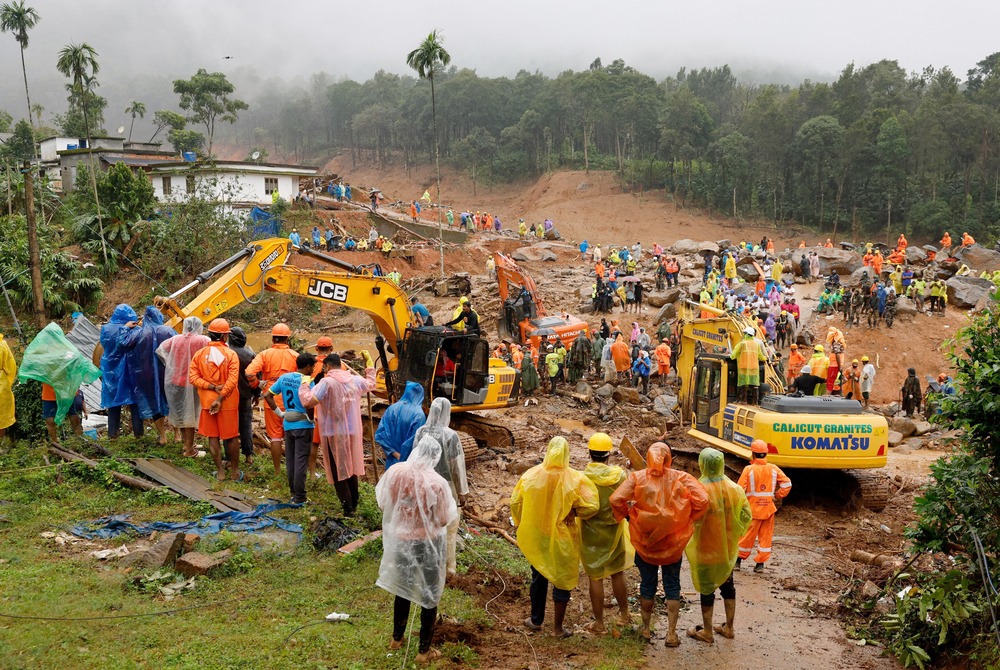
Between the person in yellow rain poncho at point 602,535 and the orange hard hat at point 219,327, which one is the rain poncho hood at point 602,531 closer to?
the person in yellow rain poncho at point 602,535

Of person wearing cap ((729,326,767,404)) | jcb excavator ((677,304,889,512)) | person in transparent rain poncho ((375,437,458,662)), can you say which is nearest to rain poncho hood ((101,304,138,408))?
person in transparent rain poncho ((375,437,458,662))

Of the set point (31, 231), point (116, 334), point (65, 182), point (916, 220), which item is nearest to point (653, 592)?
point (116, 334)

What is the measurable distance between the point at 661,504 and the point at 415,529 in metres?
2.01

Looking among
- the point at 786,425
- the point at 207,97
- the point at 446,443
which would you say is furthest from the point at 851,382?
the point at 207,97

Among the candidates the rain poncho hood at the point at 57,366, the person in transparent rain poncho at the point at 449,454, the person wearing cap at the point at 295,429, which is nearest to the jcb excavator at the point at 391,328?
the rain poncho hood at the point at 57,366

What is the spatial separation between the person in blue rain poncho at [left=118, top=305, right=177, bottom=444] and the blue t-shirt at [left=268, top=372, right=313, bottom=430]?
2.53 m

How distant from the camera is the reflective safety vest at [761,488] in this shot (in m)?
8.35

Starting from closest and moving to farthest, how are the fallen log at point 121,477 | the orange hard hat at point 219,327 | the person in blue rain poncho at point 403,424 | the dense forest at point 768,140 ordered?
the person in blue rain poncho at point 403,424, the fallen log at point 121,477, the orange hard hat at point 219,327, the dense forest at point 768,140

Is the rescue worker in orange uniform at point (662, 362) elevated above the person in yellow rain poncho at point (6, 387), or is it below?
below

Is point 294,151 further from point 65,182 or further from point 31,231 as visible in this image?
point 31,231

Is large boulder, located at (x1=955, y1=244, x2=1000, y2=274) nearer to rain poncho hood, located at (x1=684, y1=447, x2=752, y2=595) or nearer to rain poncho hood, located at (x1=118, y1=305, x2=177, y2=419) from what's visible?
rain poncho hood, located at (x1=684, y1=447, x2=752, y2=595)

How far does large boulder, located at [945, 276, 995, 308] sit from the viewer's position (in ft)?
87.6

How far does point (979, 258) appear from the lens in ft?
107

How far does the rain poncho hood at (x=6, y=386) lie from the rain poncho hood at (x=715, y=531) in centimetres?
822
